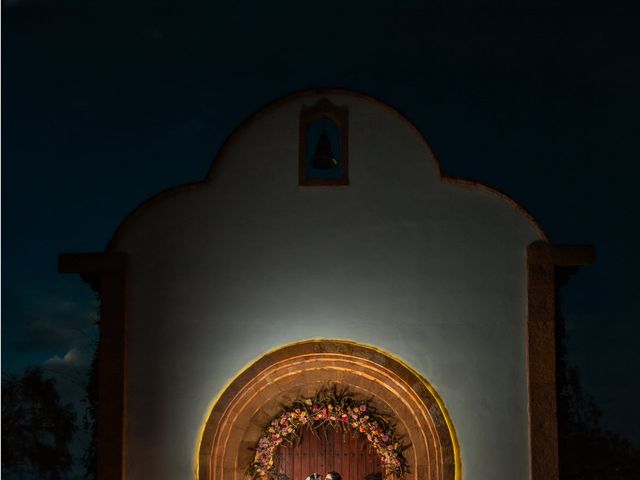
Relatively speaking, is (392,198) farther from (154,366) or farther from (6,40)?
(6,40)

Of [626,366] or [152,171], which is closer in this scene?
[626,366]

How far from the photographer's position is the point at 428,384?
957 cm

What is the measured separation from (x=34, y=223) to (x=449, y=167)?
34.9 ft

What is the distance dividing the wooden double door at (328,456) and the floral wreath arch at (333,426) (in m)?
0.14

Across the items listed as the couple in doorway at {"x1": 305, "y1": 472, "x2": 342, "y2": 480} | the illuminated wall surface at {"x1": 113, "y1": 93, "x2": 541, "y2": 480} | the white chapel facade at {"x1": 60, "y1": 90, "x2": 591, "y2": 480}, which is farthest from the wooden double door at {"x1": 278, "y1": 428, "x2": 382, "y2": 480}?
the illuminated wall surface at {"x1": 113, "y1": 93, "x2": 541, "y2": 480}

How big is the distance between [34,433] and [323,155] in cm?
615

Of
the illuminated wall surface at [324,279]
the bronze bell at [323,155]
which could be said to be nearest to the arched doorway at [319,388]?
the illuminated wall surface at [324,279]

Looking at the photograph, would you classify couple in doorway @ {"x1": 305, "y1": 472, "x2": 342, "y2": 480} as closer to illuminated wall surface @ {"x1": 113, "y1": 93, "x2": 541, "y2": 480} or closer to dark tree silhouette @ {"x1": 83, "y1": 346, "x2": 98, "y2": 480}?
illuminated wall surface @ {"x1": 113, "y1": 93, "x2": 541, "y2": 480}

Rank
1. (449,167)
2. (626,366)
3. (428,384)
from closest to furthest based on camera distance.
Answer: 1. (428,384)
2. (626,366)
3. (449,167)

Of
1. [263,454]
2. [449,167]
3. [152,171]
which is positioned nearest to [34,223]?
[152,171]

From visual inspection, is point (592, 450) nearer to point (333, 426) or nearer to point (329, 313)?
point (333, 426)

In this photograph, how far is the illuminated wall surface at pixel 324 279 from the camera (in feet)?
31.4

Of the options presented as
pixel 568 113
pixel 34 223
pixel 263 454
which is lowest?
pixel 263 454

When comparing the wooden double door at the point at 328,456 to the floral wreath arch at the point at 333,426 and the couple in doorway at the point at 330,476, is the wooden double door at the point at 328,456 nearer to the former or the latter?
the floral wreath arch at the point at 333,426
